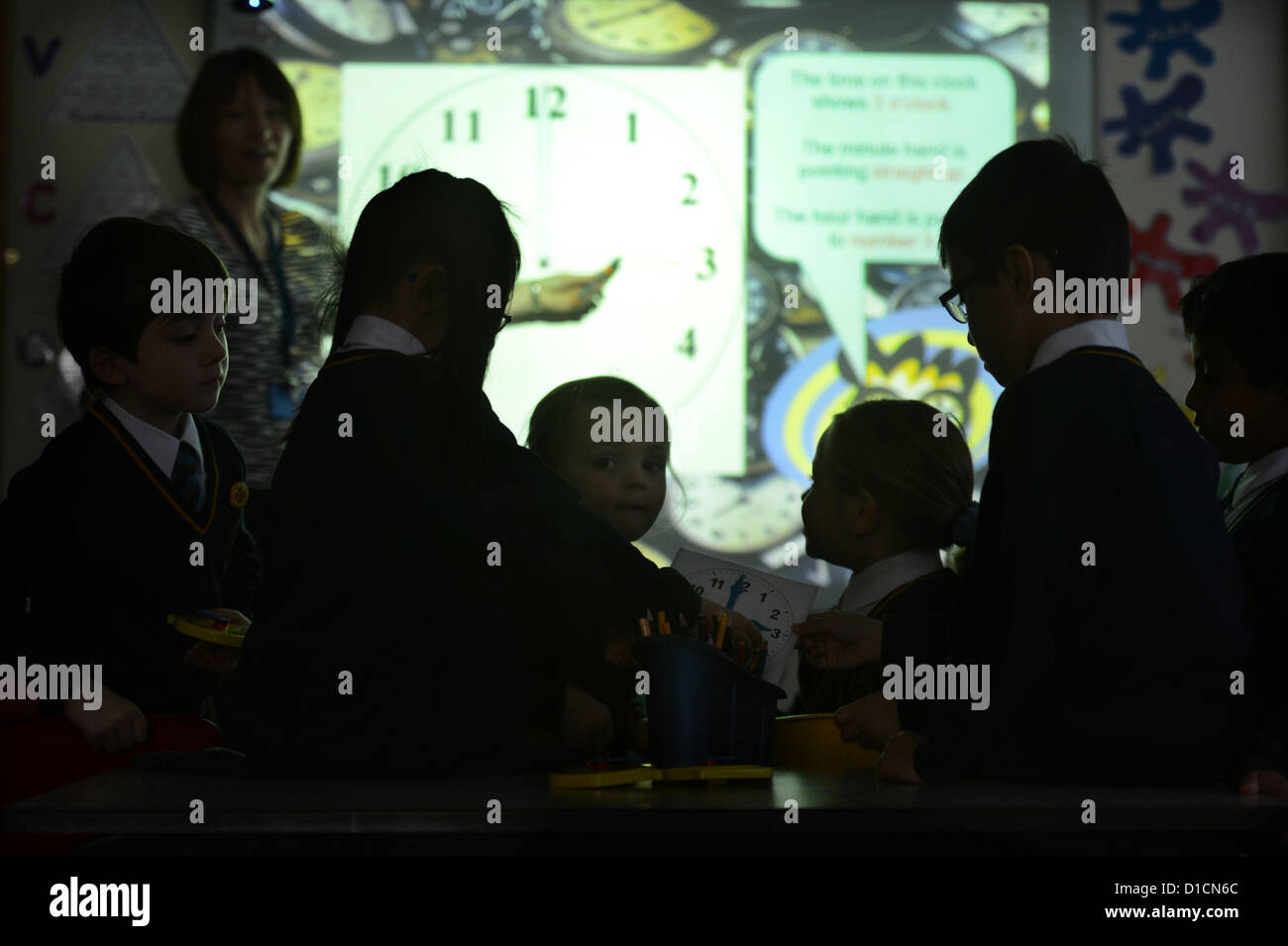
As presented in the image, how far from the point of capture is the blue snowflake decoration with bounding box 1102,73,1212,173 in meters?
3.44

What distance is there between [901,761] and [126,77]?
10.0 ft

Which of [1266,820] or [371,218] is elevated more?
[371,218]

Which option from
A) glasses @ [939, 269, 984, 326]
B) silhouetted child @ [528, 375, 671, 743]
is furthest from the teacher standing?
glasses @ [939, 269, 984, 326]

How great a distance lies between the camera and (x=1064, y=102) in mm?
3412

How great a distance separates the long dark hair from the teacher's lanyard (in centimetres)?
105

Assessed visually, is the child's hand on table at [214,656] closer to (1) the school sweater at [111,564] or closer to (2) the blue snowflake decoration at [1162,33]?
(1) the school sweater at [111,564]

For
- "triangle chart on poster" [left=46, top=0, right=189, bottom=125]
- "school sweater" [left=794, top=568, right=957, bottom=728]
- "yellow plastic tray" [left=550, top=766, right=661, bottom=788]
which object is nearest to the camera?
"yellow plastic tray" [left=550, top=766, right=661, bottom=788]

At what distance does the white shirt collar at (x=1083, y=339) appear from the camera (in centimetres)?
110

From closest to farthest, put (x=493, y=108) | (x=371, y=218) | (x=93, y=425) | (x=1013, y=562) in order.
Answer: (x=1013, y=562), (x=371, y=218), (x=93, y=425), (x=493, y=108)

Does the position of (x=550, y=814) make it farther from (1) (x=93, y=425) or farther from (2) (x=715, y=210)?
(2) (x=715, y=210)

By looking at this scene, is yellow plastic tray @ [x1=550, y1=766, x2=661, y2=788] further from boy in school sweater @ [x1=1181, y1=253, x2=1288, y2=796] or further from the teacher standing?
the teacher standing

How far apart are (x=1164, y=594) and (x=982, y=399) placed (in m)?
2.35
